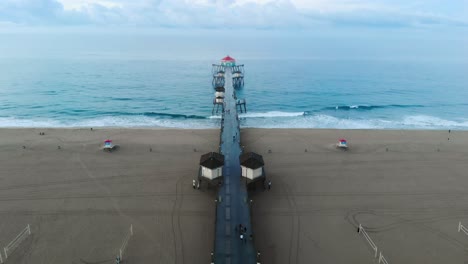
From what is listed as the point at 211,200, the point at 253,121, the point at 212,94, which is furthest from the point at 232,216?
the point at 212,94

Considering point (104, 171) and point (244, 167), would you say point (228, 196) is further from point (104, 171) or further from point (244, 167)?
point (104, 171)

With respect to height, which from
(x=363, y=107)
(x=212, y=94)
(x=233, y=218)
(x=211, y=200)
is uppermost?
(x=212, y=94)

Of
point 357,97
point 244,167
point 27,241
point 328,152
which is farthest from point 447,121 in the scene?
point 27,241

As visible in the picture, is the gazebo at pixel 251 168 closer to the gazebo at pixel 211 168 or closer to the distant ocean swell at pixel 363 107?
the gazebo at pixel 211 168

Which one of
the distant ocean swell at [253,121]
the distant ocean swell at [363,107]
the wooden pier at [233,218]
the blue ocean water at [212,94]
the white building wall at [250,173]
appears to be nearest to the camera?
the wooden pier at [233,218]

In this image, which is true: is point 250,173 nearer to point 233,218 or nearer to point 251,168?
point 251,168

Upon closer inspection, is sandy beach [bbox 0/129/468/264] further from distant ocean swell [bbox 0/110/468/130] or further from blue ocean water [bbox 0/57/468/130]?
blue ocean water [bbox 0/57/468/130]

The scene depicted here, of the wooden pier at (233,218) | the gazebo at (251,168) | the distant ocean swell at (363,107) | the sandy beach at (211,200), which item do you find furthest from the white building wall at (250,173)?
the distant ocean swell at (363,107)
